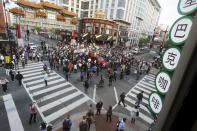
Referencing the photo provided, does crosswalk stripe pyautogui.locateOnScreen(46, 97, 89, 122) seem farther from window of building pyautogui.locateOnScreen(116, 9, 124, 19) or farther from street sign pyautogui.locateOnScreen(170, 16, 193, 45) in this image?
window of building pyautogui.locateOnScreen(116, 9, 124, 19)

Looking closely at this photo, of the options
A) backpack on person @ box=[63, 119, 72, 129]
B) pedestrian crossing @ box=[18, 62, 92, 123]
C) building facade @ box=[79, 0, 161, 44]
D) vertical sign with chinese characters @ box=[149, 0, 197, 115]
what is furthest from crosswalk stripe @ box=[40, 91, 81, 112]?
building facade @ box=[79, 0, 161, 44]

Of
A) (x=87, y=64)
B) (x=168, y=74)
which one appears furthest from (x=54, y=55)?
(x=168, y=74)

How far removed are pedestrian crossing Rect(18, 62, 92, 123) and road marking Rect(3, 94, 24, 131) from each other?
1.76 metres

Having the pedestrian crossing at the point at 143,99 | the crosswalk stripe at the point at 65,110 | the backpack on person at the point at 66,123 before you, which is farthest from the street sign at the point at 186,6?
the crosswalk stripe at the point at 65,110

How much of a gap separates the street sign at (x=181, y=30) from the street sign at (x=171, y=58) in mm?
175

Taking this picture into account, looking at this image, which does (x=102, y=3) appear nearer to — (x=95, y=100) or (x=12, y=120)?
(x=95, y=100)

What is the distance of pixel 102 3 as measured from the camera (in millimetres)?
68938

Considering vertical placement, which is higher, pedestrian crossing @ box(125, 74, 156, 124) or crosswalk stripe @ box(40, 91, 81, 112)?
crosswalk stripe @ box(40, 91, 81, 112)

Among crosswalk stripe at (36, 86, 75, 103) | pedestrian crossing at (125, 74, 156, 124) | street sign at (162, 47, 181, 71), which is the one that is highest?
street sign at (162, 47, 181, 71)

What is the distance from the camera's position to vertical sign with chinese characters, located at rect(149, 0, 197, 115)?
2297 millimetres

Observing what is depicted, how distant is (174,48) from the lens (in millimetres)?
2754

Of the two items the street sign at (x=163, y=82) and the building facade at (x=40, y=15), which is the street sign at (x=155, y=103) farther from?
the building facade at (x=40, y=15)

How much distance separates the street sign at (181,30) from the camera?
2316 millimetres

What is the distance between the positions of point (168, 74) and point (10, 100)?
14.9m
